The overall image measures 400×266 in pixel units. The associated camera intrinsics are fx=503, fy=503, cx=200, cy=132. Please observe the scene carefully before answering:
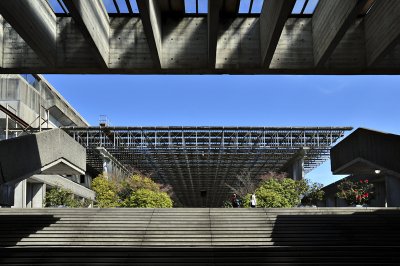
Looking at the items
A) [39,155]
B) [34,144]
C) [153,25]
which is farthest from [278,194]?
[153,25]

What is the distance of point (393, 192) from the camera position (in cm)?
3534

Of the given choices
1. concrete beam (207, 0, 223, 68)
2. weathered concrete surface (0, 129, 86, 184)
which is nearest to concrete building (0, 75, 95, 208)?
weathered concrete surface (0, 129, 86, 184)

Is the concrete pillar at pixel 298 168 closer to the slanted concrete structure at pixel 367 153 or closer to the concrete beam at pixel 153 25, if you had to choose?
the slanted concrete structure at pixel 367 153

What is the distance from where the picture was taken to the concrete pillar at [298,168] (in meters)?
51.9

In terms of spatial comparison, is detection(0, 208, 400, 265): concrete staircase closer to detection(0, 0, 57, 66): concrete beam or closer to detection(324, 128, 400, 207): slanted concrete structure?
detection(324, 128, 400, 207): slanted concrete structure

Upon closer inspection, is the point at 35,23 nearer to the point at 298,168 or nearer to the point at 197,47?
the point at 197,47

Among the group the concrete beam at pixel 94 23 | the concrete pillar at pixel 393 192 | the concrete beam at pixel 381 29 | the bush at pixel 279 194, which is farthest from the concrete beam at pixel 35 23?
the concrete pillar at pixel 393 192

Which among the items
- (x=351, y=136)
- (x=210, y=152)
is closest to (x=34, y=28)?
(x=351, y=136)

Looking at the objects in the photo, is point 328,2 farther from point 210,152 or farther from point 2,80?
point 210,152

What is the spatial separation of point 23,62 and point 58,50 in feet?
3.55

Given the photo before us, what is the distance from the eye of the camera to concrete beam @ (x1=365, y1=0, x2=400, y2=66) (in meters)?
12.2

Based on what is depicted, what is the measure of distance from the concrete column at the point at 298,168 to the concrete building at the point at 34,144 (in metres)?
21.4

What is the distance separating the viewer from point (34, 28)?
41.3 ft

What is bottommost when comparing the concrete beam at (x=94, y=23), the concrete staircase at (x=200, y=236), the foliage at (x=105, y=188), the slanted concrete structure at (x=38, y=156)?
the concrete staircase at (x=200, y=236)
